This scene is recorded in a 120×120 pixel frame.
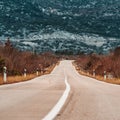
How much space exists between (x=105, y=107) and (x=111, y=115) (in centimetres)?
177

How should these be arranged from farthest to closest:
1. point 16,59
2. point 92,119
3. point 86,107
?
point 16,59 → point 86,107 → point 92,119

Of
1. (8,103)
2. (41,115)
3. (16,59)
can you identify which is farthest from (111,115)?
(16,59)

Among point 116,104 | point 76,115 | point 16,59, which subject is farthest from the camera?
point 16,59

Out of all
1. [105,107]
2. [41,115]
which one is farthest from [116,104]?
[41,115]

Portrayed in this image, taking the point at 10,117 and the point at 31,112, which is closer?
the point at 10,117

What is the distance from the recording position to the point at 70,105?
12109 millimetres

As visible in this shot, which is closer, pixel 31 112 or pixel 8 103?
pixel 31 112

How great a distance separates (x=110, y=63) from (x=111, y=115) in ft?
159

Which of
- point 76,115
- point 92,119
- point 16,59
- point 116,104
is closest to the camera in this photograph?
point 92,119

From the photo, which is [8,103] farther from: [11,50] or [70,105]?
[11,50]

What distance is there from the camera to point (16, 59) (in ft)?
183

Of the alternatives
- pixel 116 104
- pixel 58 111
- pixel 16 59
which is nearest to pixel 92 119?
pixel 58 111

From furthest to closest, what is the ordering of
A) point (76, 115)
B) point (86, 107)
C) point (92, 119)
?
point (86, 107) → point (76, 115) → point (92, 119)

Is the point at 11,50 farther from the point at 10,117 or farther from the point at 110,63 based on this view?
the point at 10,117
